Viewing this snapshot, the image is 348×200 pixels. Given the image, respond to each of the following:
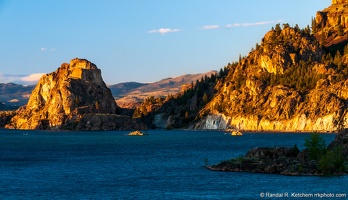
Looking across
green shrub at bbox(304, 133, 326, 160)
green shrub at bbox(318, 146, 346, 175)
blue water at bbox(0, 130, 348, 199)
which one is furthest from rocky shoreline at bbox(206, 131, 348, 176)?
blue water at bbox(0, 130, 348, 199)

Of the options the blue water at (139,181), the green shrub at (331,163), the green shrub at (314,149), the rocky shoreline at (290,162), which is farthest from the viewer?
the green shrub at (314,149)

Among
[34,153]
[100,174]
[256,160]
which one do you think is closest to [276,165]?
[256,160]

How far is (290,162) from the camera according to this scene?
11081cm

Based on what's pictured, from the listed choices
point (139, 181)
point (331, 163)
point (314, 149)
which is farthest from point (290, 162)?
point (139, 181)

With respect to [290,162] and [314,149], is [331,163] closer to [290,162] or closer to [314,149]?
[314,149]

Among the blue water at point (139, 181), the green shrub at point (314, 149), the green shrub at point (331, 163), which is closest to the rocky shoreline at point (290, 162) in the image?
the green shrub at point (331, 163)

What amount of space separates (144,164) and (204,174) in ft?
95.7

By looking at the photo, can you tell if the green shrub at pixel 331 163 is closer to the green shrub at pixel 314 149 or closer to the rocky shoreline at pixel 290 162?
the rocky shoreline at pixel 290 162

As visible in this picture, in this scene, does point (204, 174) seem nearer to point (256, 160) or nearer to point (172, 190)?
point (256, 160)

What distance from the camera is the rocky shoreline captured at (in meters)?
103

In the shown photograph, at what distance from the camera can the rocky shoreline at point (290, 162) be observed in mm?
103062

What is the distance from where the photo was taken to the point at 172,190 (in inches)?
3688

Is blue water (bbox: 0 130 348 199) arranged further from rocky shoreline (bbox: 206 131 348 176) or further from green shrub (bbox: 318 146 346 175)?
green shrub (bbox: 318 146 346 175)

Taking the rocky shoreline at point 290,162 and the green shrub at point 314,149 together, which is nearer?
the rocky shoreline at point 290,162
